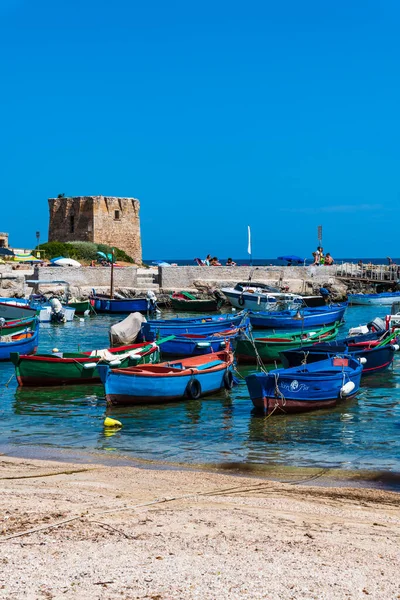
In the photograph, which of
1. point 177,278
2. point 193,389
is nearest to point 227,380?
point 193,389

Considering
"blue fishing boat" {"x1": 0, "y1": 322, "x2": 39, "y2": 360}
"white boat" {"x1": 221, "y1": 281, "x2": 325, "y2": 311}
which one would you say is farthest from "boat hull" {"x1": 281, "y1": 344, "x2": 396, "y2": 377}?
"white boat" {"x1": 221, "y1": 281, "x2": 325, "y2": 311}

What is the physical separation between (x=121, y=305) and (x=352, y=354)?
21186mm

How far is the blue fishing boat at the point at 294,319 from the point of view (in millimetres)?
30984

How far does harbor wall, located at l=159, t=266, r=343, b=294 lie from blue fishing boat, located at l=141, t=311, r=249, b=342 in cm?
1614

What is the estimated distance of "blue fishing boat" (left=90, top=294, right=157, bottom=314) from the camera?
37.7 metres

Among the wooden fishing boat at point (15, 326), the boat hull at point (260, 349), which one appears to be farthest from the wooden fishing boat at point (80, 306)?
the boat hull at point (260, 349)

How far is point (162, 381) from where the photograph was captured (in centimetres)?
1510

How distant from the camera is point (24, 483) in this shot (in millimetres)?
9094

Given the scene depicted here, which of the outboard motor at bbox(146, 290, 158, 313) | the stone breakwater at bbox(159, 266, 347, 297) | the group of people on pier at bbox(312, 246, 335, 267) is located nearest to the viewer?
the outboard motor at bbox(146, 290, 158, 313)

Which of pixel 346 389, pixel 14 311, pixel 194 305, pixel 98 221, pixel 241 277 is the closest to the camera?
pixel 346 389

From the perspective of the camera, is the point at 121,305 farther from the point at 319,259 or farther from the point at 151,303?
the point at 319,259

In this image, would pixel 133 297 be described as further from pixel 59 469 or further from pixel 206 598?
pixel 206 598

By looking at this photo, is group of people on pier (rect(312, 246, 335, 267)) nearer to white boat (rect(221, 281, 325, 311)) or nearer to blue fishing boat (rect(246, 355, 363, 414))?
white boat (rect(221, 281, 325, 311))

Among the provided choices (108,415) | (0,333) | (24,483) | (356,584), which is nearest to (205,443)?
(108,415)
